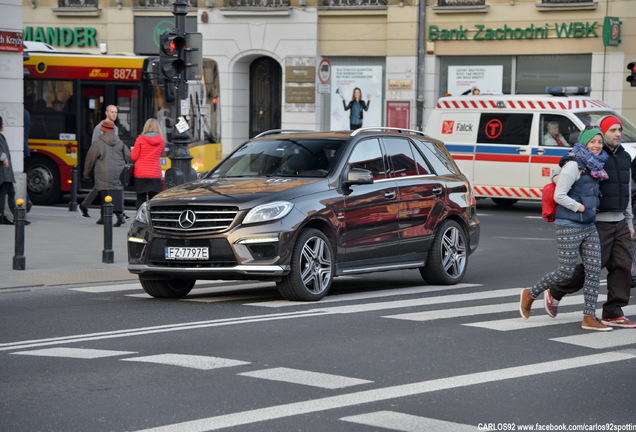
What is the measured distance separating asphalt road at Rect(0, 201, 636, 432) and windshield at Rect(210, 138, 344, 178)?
49.5 inches

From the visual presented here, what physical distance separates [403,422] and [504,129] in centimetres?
1980

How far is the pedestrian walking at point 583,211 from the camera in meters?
10.6

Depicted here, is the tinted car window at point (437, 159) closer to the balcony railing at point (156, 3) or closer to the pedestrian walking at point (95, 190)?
the pedestrian walking at point (95, 190)

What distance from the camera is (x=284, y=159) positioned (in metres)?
13.3

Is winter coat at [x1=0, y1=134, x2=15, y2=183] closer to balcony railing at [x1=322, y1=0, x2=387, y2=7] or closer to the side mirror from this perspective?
the side mirror

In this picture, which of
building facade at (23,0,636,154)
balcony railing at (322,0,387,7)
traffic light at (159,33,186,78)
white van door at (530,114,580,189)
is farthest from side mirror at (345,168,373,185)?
balcony railing at (322,0,387,7)

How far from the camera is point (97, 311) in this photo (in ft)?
39.1

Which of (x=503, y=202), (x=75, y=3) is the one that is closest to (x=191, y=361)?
(x=503, y=202)

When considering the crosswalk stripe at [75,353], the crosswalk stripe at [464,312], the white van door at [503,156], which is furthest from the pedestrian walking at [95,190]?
the crosswalk stripe at [75,353]

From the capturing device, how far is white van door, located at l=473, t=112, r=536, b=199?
25.9m

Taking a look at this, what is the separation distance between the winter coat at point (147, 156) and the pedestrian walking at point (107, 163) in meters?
0.29

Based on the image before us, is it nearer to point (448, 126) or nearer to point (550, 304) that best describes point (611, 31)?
point (448, 126)

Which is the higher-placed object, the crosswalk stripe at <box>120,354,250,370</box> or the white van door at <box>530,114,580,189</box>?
the white van door at <box>530,114,580,189</box>

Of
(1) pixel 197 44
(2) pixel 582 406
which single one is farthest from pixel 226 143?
(2) pixel 582 406
